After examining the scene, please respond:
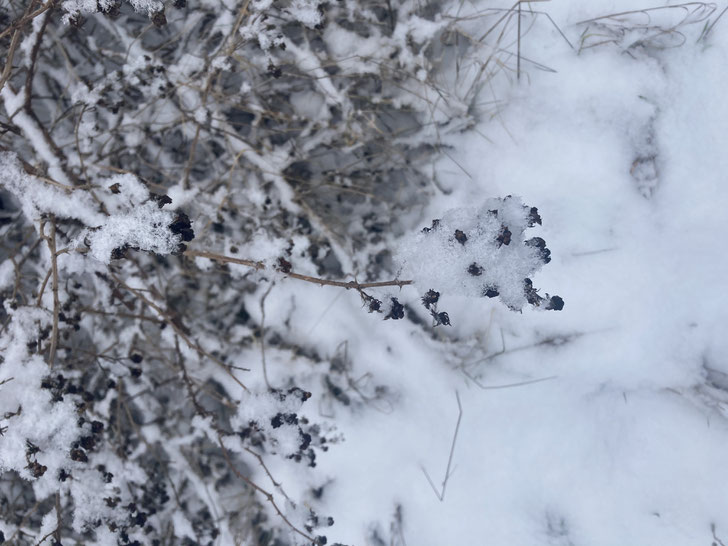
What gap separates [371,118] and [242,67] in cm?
67

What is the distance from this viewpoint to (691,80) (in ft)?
7.49

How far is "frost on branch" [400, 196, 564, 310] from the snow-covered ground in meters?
1.05

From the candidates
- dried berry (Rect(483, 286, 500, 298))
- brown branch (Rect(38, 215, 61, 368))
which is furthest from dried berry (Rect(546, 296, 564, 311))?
brown branch (Rect(38, 215, 61, 368))

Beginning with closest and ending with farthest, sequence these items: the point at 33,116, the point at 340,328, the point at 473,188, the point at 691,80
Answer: the point at 33,116 → the point at 691,80 → the point at 473,188 → the point at 340,328

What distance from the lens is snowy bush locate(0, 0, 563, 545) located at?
2346 mm

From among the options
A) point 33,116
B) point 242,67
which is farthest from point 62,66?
point 242,67

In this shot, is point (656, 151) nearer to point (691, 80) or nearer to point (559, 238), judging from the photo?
point (691, 80)

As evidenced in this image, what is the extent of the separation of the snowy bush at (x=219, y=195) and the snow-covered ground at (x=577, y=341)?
154 mm

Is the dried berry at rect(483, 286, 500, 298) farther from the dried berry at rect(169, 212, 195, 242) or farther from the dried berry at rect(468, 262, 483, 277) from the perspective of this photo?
the dried berry at rect(169, 212, 195, 242)

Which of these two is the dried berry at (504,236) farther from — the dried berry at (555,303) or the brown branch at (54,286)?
the brown branch at (54,286)

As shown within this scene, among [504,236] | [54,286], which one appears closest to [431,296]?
[504,236]

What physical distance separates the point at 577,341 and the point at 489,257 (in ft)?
4.23

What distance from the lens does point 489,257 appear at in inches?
55.7

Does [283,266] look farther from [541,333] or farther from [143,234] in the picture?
[541,333]
